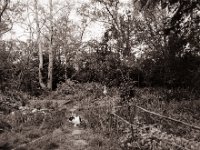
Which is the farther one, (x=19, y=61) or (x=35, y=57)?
(x=35, y=57)

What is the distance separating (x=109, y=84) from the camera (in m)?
19.2

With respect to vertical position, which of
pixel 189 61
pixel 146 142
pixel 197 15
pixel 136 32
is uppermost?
pixel 136 32

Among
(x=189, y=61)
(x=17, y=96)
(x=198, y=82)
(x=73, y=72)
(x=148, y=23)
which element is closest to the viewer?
(x=198, y=82)

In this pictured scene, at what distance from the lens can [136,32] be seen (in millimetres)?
23469

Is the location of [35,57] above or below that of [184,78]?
above

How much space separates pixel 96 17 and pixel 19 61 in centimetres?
987

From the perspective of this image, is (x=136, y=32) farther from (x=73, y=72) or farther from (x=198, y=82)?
(x=198, y=82)

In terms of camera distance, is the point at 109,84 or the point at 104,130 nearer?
the point at 104,130

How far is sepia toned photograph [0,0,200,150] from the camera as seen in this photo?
293 inches

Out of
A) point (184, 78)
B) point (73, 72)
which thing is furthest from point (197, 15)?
point (73, 72)

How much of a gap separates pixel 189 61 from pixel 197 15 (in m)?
7.34

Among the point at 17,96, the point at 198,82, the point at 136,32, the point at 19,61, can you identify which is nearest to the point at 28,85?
the point at 19,61

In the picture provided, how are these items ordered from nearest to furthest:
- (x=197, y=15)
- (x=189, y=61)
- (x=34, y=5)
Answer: (x=197, y=15), (x=189, y=61), (x=34, y=5)

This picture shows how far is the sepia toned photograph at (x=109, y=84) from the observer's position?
745 centimetres
